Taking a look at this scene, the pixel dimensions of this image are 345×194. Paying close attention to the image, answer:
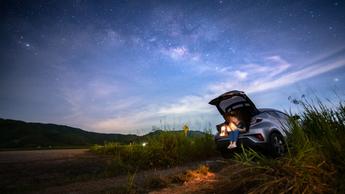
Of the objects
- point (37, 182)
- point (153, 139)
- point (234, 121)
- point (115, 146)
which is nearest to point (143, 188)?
point (37, 182)

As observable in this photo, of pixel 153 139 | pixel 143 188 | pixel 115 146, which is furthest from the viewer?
pixel 115 146

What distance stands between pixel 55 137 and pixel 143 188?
27.8 meters

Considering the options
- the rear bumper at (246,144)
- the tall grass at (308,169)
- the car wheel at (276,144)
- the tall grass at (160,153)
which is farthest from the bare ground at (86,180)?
the car wheel at (276,144)

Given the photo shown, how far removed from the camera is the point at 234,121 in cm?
919

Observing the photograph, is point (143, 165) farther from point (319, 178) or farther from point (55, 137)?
point (55, 137)

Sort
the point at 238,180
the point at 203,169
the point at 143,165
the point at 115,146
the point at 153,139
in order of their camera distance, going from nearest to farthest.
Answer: the point at 238,180
the point at 203,169
the point at 143,165
the point at 153,139
the point at 115,146

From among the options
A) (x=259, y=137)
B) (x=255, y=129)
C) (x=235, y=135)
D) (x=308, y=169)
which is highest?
(x=255, y=129)

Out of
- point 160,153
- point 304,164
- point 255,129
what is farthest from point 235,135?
point 304,164

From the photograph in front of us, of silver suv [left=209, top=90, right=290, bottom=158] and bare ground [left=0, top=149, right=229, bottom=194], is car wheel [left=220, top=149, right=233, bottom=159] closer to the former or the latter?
silver suv [left=209, top=90, right=290, bottom=158]

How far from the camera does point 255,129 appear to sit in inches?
316

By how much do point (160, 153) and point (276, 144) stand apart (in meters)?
3.70

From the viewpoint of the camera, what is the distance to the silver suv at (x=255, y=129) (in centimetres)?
792

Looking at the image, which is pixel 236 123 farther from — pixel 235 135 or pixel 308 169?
pixel 308 169

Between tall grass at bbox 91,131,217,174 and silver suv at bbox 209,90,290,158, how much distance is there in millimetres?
1245
